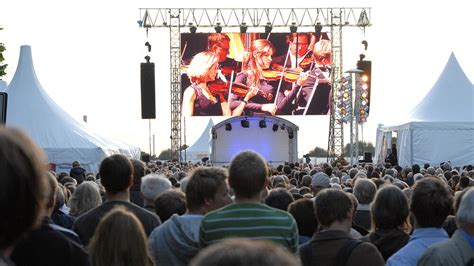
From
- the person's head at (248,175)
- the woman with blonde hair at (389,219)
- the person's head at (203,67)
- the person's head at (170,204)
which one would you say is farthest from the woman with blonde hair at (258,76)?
the person's head at (248,175)

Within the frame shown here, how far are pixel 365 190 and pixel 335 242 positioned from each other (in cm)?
348

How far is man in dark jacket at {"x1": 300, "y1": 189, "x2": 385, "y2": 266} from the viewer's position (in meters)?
5.44

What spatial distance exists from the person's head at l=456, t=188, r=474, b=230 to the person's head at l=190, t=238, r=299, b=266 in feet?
11.7

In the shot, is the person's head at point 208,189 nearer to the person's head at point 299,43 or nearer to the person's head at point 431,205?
the person's head at point 431,205

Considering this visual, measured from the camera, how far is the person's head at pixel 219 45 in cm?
4397

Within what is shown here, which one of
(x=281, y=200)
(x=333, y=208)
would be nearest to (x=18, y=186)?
(x=333, y=208)

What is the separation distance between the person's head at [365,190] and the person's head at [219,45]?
34958mm

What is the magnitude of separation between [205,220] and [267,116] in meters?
39.5

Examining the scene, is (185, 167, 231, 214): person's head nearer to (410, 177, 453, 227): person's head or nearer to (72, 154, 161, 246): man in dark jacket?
(72, 154, 161, 246): man in dark jacket

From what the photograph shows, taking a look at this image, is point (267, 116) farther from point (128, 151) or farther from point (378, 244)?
point (378, 244)

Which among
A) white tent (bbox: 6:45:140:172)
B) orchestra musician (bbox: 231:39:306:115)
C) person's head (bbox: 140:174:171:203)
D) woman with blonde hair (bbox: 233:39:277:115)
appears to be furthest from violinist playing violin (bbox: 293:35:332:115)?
person's head (bbox: 140:174:171:203)

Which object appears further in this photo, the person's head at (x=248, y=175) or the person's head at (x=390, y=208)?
the person's head at (x=390, y=208)

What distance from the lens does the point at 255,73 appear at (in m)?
43.7

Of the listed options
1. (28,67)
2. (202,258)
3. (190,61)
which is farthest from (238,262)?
(190,61)
